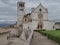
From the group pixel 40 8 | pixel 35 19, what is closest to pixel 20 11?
pixel 35 19

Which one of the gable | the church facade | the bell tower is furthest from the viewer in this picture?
the bell tower

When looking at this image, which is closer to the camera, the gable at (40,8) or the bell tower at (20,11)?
the gable at (40,8)

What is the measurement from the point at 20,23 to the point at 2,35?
173 feet

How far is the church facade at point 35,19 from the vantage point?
65625 mm

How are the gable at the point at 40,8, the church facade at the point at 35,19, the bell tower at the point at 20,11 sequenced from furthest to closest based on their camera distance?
1. the bell tower at the point at 20,11
2. the gable at the point at 40,8
3. the church facade at the point at 35,19

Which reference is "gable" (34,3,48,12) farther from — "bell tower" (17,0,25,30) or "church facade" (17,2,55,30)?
"bell tower" (17,0,25,30)

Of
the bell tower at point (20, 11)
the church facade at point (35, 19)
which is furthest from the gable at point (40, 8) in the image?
the bell tower at point (20, 11)

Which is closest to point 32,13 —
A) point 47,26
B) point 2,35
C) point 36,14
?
point 36,14

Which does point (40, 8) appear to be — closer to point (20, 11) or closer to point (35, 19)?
point (35, 19)

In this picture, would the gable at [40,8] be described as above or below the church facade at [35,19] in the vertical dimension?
above

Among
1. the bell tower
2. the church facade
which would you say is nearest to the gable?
the church facade

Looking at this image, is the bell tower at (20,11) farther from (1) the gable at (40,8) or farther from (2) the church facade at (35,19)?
(1) the gable at (40,8)

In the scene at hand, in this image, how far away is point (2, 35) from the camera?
1653cm

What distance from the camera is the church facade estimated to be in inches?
2584
